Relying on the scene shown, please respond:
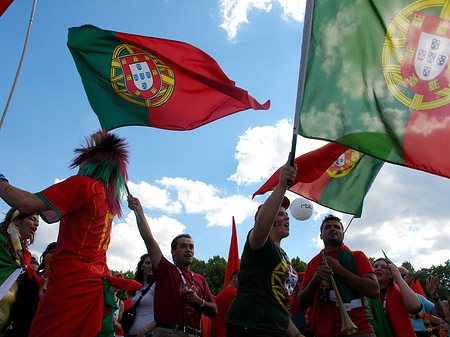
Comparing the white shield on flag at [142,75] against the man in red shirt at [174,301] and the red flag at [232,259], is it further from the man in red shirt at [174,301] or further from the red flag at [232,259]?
the red flag at [232,259]

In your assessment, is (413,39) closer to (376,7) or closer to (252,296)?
(376,7)

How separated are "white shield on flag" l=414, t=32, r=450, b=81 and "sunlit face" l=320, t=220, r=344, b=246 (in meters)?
2.07

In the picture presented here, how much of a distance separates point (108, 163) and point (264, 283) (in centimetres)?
183

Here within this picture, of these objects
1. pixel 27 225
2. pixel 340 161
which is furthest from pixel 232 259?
pixel 27 225

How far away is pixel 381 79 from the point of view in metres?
3.60

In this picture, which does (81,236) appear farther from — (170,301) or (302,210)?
(302,210)

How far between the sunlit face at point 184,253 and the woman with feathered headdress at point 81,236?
143 centimetres

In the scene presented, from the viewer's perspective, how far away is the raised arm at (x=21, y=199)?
10.5 feet

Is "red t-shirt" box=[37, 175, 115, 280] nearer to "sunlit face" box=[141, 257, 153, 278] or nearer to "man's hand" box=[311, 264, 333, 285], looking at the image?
"man's hand" box=[311, 264, 333, 285]

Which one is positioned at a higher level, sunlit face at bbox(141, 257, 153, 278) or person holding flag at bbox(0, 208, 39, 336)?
sunlit face at bbox(141, 257, 153, 278)

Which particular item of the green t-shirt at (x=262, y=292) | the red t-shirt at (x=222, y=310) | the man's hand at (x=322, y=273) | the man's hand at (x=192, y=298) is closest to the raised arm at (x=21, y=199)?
the green t-shirt at (x=262, y=292)

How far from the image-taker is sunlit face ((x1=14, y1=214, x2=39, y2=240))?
470 cm

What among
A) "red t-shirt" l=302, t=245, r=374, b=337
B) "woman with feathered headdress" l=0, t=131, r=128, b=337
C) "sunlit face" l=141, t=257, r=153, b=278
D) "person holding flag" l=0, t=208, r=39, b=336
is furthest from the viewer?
"sunlit face" l=141, t=257, r=153, b=278

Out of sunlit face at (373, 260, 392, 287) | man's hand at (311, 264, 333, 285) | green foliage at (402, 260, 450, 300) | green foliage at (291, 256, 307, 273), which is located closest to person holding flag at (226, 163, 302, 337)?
man's hand at (311, 264, 333, 285)
